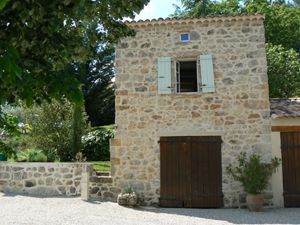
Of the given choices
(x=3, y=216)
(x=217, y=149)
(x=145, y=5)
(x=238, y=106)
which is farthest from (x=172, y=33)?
(x=145, y=5)

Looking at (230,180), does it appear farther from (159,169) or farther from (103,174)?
(103,174)

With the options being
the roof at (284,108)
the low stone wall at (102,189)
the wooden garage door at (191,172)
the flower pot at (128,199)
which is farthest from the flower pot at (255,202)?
the low stone wall at (102,189)

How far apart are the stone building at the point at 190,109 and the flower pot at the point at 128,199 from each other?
41cm

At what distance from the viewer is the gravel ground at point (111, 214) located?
8.41 m

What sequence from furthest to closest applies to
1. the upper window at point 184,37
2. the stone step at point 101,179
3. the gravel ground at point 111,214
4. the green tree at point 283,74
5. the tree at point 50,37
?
the green tree at point 283,74 < the upper window at point 184,37 < the stone step at point 101,179 < the gravel ground at point 111,214 < the tree at point 50,37

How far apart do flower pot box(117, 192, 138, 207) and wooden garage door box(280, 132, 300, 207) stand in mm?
3943

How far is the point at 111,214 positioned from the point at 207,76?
4.49 meters

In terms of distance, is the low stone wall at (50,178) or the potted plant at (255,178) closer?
the potted plant at (255,178)

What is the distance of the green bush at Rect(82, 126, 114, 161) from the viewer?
16.7m

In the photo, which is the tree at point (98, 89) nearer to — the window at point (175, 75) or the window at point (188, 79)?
the window at point (188, 79)

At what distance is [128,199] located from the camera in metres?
10.2

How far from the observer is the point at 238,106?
34.9 ft

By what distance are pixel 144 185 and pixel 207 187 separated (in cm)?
170

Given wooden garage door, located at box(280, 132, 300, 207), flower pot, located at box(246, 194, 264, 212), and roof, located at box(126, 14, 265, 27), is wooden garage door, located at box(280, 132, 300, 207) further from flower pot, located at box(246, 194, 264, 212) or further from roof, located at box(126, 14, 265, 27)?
roof, located at box(126, 14, 265, 27)
